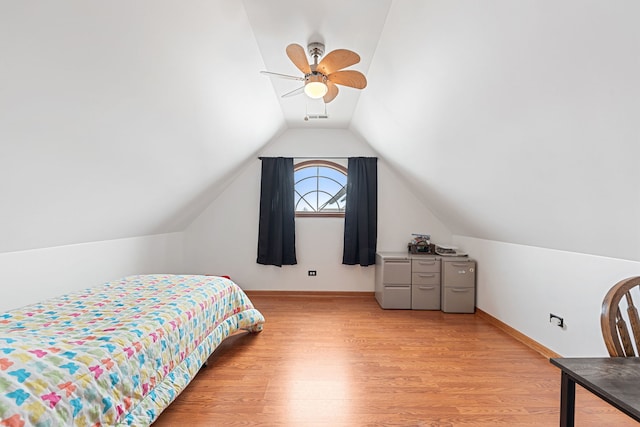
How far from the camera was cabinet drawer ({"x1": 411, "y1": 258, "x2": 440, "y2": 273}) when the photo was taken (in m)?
3.75

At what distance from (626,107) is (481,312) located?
289 cm

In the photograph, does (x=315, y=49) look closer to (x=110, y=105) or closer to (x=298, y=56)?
(x=298, y=56)

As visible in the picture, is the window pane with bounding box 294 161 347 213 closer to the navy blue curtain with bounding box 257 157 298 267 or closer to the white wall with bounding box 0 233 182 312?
the navy blue curtain with bounding box 257 157 298 267

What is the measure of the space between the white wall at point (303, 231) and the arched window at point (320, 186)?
0.60 ft

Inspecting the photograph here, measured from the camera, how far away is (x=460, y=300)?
11.9 feet

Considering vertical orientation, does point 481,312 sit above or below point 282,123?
below

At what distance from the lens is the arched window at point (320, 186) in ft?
14.6

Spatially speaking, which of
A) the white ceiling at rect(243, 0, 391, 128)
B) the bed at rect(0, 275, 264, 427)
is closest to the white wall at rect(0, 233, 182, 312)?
the bed at rect(0, 275, 264, 427)

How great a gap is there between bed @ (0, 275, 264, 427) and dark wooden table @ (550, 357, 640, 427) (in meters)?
1.60

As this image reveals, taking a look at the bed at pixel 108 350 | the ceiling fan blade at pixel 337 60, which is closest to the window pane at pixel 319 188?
the bed at pixel 108 350

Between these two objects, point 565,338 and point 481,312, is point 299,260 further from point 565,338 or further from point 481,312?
point 565,338

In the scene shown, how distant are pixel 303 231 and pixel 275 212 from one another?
1.57 feet

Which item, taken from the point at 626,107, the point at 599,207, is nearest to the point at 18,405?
the point at 626,107

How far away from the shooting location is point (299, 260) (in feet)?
14.2
